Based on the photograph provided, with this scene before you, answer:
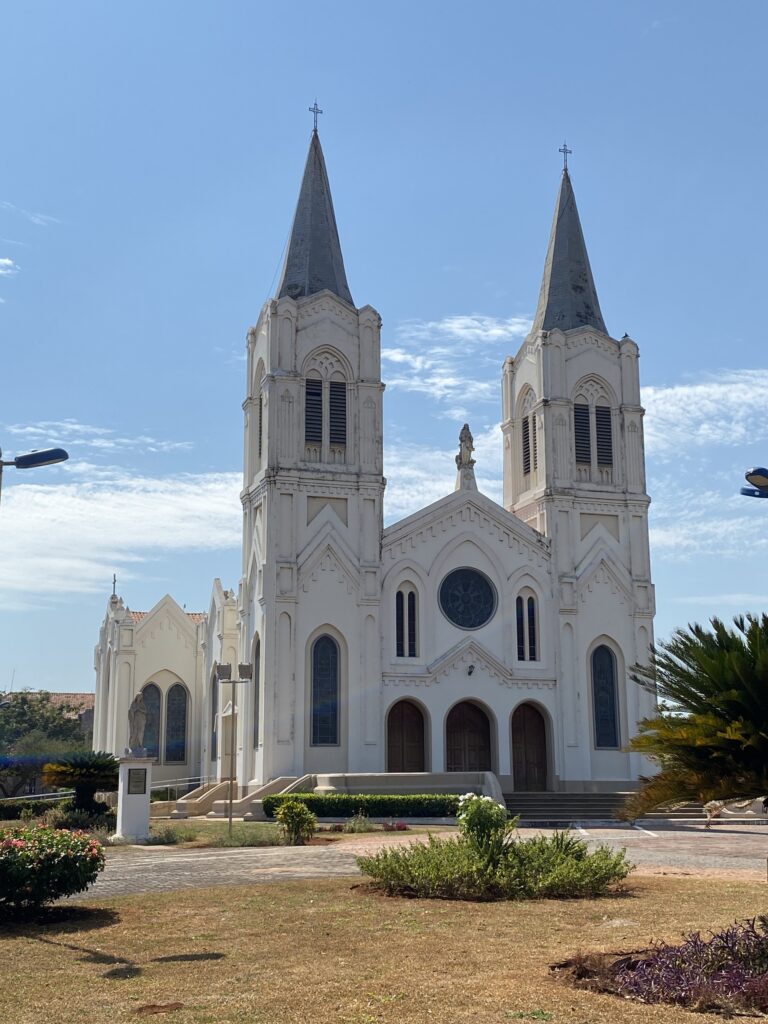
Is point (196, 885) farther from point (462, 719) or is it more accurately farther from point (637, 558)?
point (637, 558)

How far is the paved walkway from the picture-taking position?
16891 millimetres

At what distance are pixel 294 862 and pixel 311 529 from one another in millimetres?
22858

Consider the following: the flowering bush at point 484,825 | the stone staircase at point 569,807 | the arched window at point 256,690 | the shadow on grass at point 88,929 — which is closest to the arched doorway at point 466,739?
the stone staircase at point 569,807

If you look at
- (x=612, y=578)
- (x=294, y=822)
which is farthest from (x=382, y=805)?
(x=612, y=578)

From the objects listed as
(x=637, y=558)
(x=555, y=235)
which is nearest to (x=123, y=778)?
(x=637, y=558)

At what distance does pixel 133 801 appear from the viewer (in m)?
25.8

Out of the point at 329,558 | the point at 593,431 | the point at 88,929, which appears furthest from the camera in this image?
Result: the point at 593,431

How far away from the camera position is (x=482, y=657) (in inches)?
1657

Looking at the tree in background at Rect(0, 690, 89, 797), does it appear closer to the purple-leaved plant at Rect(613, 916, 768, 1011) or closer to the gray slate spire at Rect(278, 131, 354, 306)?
the gray slate spire at Rect(278, 131, 354, 306)

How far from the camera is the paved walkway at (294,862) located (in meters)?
16.9

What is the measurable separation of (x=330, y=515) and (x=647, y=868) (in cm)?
2441

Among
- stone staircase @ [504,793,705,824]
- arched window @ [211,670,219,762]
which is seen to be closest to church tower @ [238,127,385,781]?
arched window @ [211,670,219,762]

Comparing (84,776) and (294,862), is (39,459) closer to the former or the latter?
(294,862)

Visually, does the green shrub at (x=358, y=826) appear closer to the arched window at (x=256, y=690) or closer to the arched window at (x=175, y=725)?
the arched window at (x=256, y=690)
